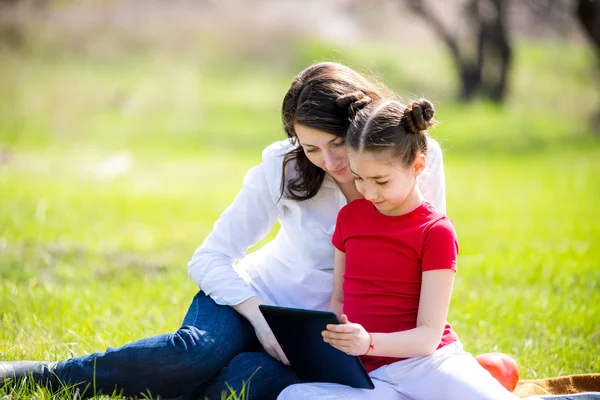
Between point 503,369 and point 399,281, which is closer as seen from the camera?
point 399,281

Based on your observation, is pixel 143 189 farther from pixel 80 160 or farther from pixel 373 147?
pixel 373 147

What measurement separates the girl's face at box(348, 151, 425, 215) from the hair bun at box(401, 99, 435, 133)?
0.35ft

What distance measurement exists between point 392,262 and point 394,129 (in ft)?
1.54

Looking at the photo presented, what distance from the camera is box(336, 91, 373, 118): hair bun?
284 cm

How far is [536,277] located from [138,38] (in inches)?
600

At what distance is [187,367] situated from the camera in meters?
2.80

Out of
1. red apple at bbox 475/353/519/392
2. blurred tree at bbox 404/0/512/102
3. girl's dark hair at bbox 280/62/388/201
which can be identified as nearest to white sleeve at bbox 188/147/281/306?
girl's dark hair at bbox 280/62/388/201

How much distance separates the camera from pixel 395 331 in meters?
2.77

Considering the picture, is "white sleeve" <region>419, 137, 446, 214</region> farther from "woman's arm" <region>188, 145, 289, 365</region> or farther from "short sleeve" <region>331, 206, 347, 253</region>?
"woman's arm" <region>188, 145, 289, 365</region>

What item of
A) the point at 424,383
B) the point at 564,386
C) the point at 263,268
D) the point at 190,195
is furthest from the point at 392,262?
the point at 190,195

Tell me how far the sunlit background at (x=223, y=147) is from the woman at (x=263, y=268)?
1.28ft

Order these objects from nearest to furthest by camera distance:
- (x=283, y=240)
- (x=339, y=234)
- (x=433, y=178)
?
(x=339, y=234) → (x=433, y=178) → (x=283, y=240)

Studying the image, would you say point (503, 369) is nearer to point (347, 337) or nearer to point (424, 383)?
point (424, 383)

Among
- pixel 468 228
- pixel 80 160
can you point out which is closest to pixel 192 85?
pixel 80 160
